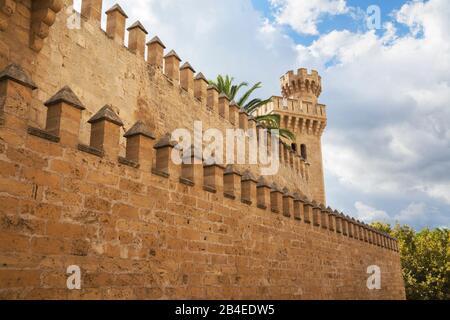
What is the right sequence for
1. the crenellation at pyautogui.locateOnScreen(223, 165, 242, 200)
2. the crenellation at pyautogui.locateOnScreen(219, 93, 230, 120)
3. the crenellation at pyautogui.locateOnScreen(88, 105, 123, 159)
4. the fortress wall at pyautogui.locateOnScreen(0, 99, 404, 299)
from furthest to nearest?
the crenellation at pyautogui.locateOnScreen(219, 93, 230, 120)
the crenellation at pyautogui.locateOnScreen(223, 165, 242, 200)
the crenellation at pyautogui.locateOnScreen(88, 105, 123, 159)
the fortress wall at pyautogui.locateOnScreen(0, 99, 404, 299)

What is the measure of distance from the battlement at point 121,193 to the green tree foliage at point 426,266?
76.2 ft

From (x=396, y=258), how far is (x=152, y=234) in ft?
64.1

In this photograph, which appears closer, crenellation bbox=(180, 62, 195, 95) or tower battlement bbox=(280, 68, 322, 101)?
crenellation bbox=(180, 62, 195, 95)

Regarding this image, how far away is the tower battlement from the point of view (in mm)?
34250

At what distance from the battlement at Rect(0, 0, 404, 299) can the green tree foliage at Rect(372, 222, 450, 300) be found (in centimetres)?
2321

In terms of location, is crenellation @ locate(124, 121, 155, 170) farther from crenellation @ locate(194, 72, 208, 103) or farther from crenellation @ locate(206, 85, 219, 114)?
crenellation @ locate(206, 85, 219, 114)

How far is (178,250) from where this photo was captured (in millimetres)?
6609

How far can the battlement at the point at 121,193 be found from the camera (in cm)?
448

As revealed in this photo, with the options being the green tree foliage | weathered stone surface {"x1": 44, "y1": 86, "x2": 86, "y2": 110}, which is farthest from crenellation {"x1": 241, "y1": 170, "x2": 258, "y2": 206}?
the green tree foliage

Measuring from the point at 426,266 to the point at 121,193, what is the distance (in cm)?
3478

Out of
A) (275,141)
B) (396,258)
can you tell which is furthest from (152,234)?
(396,258)

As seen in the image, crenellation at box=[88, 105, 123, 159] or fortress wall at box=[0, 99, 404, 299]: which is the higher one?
crenellation at box=[88, 105, 123, 159]
